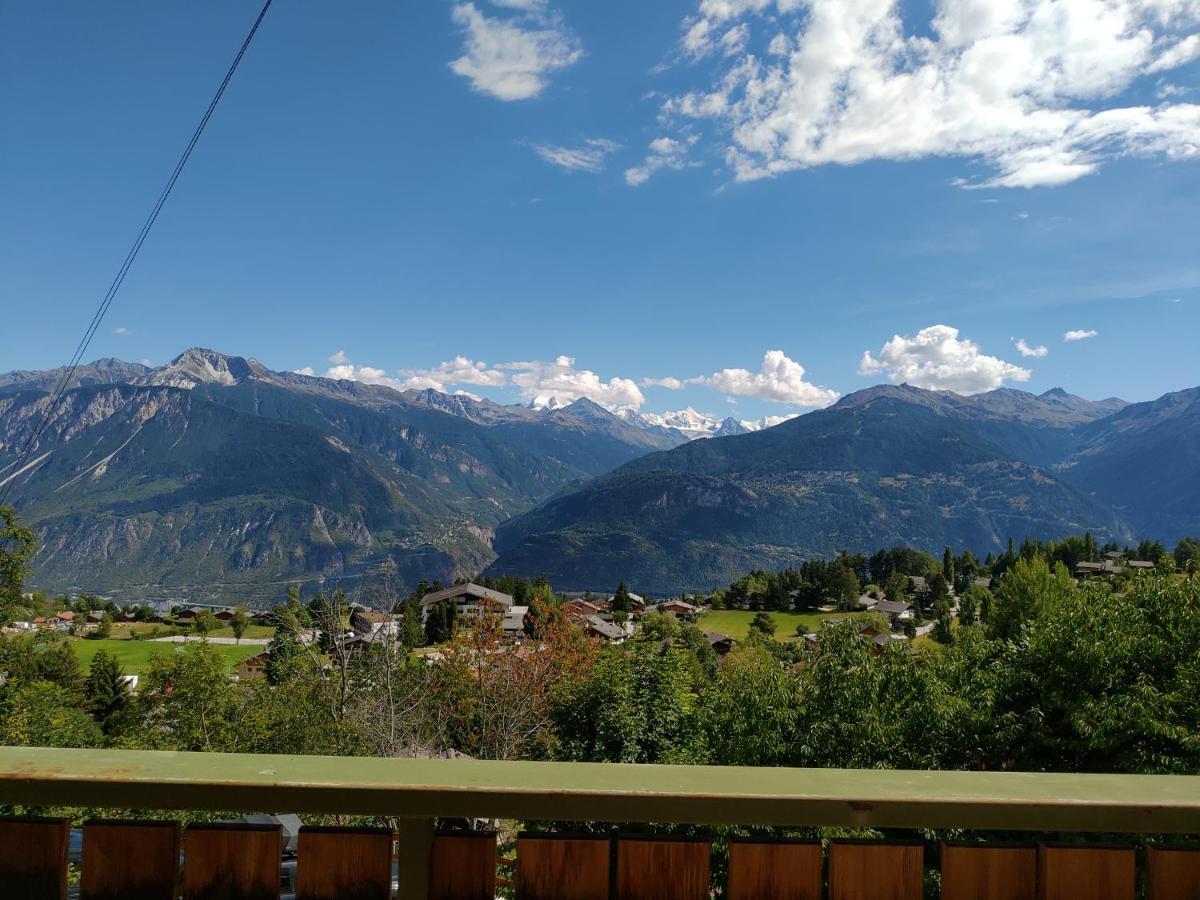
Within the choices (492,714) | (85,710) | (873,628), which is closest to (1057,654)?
(492,714)

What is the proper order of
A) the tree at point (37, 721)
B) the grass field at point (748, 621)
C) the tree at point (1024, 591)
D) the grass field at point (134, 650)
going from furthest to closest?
1. the grass field at point (748, 621)
2. the grass field at point (134, 650)
3. the tree at point (1024, 591)
4. the tree at point (37, 721)

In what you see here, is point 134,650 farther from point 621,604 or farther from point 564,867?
point 564,867

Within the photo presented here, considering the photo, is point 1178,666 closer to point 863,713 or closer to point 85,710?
point 863,713

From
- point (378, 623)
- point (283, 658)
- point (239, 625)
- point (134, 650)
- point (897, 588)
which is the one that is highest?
point (283, 658)

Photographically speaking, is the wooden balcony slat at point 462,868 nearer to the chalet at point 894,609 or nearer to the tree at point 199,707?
the tree at point 199,707

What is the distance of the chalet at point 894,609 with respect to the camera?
242ft

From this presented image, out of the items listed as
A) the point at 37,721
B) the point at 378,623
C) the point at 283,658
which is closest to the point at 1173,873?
the point at 37,721

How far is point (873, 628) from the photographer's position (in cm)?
5303

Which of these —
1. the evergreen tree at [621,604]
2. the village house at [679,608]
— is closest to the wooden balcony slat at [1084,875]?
the evergreen tree at [621,604]

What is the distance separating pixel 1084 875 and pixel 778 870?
1.97 ft

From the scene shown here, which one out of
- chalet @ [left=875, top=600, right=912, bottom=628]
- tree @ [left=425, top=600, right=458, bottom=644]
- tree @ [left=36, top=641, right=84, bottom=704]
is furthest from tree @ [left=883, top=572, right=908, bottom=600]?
tree @ [left=36, top=641, right=84, bottom=704]

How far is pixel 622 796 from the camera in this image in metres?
1.22

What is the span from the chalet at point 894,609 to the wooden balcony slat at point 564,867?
76.8 meters

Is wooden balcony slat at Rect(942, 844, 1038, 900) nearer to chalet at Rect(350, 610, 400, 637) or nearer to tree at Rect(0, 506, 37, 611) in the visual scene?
chalet at Rect(350, 610, 400, 637)
